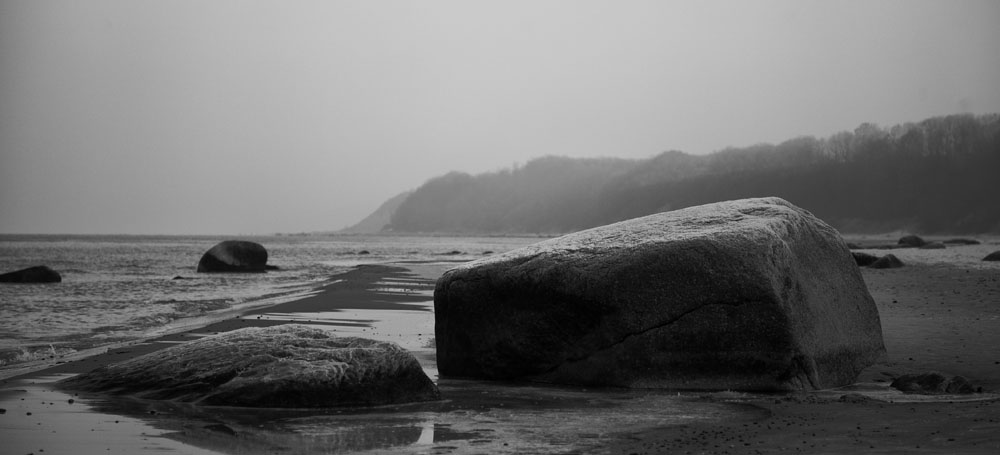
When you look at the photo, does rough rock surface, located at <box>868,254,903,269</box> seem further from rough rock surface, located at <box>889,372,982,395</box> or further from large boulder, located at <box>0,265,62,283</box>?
large boulder, located at <box>0,265,62,283</box>

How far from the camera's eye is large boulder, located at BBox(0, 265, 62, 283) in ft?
82.9

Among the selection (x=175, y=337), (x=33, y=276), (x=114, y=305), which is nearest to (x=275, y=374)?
(x=175, y=337)

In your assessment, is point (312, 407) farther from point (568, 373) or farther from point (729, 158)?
point (729, 158)

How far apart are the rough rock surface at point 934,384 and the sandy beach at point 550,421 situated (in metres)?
0.16

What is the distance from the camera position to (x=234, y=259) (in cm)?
3325

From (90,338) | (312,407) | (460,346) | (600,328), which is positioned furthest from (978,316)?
(90,338)

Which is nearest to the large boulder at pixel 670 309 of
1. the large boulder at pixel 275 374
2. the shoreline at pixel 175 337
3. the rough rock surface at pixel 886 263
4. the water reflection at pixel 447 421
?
the water reflection at pixel 447 421

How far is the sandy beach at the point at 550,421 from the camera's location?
5.29m

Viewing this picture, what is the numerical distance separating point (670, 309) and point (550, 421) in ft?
6.73

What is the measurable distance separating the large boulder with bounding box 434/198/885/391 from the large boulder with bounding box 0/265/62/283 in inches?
841

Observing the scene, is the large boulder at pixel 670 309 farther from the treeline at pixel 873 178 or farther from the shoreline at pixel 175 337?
the treeline at pixel 873 178

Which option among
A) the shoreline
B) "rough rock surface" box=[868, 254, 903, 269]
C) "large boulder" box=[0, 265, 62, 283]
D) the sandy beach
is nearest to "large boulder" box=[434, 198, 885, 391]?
the sandy beach

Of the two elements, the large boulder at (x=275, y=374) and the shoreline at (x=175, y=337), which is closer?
the large boulder at (x=275, y=374)

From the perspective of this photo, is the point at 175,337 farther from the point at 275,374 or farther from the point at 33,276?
the point at 33,276
